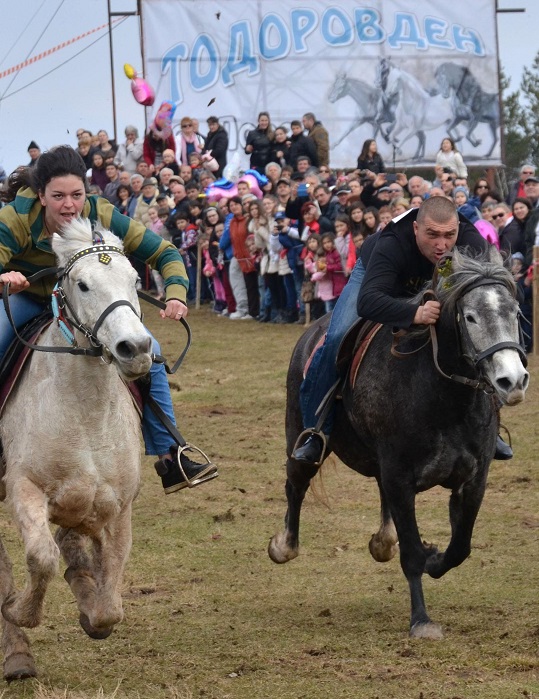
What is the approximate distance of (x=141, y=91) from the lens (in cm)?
2605

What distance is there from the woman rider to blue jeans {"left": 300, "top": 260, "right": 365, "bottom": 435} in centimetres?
111

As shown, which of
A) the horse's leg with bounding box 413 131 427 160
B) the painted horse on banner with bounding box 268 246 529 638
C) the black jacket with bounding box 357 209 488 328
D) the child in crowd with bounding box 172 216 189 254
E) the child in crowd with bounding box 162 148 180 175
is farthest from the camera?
the horse's leg with bounding box 413 131 427 160

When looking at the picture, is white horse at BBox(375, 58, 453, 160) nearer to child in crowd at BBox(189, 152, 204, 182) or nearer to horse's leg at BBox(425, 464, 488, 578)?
child in crowd at BBox(189, 152, 204, 182)

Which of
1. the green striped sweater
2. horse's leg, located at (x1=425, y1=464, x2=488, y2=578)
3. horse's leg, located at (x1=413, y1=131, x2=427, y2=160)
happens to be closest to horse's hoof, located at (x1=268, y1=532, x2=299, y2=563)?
horse's leg, located at (x1=425, y1=464, x2=488, y2=578)

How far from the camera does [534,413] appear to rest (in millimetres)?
12633

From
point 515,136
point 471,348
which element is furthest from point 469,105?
point 515,136

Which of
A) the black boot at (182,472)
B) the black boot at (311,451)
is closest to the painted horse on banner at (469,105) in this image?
the black boot at (311,451)

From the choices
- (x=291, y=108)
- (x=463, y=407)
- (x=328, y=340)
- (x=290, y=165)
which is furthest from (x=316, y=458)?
(x=291, y=108)

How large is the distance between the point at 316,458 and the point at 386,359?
3.28 feet

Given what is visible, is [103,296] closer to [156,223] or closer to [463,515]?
A: [463,515]

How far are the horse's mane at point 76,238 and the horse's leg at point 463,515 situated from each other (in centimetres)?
230

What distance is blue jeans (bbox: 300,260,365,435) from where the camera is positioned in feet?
Result: 23.5

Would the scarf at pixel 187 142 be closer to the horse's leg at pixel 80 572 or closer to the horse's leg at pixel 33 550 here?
the horse's leg at pixel 80 572

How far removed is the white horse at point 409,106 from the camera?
26328 millimetres
